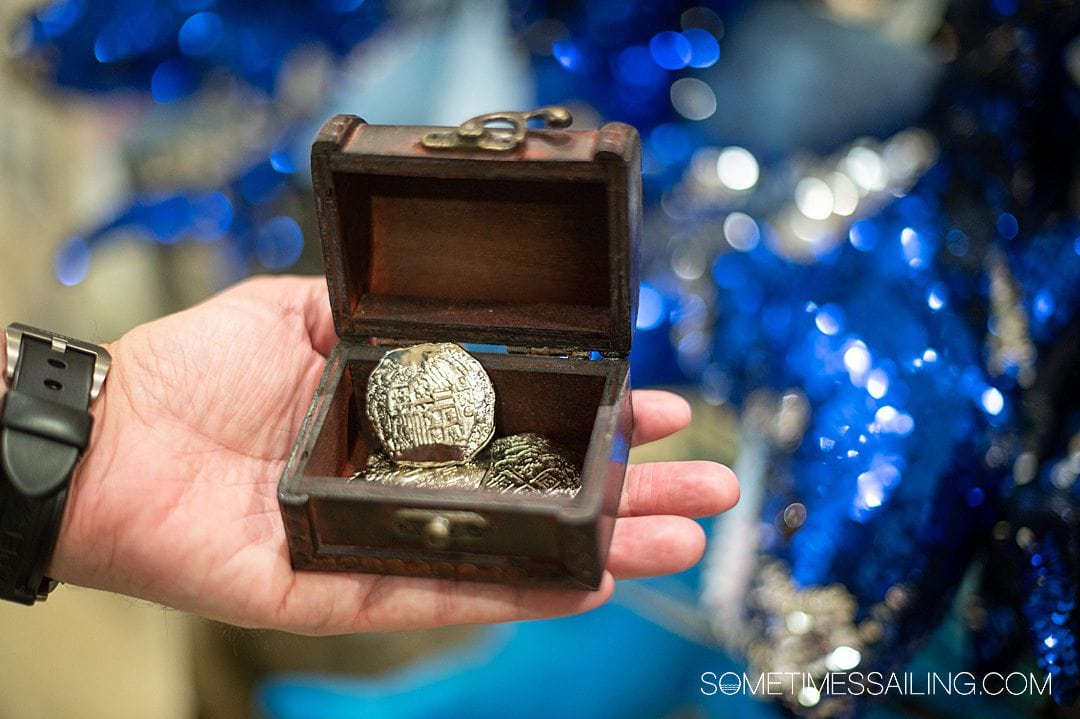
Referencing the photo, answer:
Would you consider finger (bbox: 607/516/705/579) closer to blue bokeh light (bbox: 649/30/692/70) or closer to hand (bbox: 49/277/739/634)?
hand (bbox: 49/277/739/634)

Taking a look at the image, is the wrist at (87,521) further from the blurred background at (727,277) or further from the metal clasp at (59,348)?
→ the blurred background at (727,277)

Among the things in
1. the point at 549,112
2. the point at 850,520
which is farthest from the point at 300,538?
the point at 850,520

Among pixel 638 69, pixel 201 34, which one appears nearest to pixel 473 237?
pixel 638 69

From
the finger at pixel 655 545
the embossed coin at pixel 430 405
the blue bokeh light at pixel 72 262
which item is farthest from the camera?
the blue bokeh light at pixel 72 262

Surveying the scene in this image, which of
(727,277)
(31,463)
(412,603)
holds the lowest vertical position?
(727,277)

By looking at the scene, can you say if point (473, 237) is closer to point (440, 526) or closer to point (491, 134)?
point (491, 134)

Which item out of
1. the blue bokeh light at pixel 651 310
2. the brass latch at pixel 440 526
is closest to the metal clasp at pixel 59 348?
the brass latch at pixel 440 526
